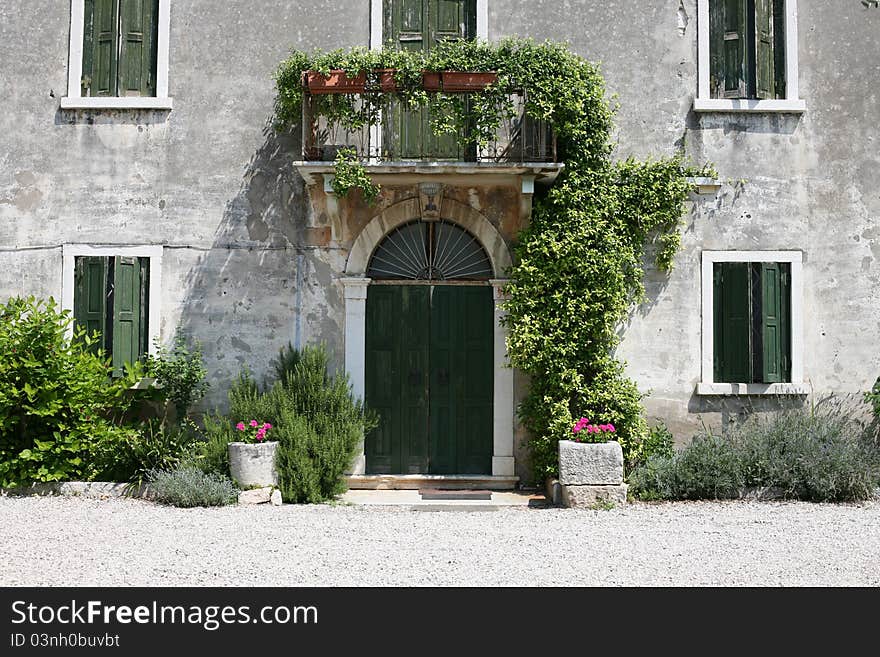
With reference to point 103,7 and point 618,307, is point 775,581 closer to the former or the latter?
point 618,307

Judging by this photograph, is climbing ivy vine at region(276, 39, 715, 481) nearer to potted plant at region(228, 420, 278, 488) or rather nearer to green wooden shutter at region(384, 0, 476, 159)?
green wooden shutter at region(384, 0, 476, 159)

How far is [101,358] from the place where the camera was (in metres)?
10.0

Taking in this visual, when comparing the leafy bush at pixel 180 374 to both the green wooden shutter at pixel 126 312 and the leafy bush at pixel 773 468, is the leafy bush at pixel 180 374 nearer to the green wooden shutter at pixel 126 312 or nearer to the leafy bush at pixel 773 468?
the green wooden shutter at pixel 126 312

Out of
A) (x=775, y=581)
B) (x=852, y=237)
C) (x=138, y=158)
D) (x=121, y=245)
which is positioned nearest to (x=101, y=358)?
(x=121, y=245)

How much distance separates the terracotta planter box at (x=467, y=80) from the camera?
9586 mm

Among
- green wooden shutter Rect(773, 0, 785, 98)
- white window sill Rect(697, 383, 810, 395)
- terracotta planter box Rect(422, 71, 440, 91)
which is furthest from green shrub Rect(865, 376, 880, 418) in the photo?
terracotta planter box Rect(422, 71, 440, 91)

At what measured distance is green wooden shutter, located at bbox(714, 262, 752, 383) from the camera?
1041cm

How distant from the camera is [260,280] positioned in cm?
1042

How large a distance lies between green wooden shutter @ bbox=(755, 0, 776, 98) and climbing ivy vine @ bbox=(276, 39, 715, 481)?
1.31 m

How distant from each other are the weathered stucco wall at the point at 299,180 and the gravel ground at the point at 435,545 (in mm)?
2175

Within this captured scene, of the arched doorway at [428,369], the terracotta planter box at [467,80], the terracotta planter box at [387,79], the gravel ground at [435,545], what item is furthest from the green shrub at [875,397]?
the terracotta planter box at [387,79]

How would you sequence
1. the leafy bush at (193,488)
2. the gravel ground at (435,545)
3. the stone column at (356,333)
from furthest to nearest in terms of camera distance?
1. the stone column at (356,333)
2. the leafy bush at (193,488)
3. the gravel ground at (435,545)

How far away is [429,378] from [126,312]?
347cm

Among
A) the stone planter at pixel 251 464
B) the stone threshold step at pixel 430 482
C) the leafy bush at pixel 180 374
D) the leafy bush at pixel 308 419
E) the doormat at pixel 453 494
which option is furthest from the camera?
the stone threshold step at pixel 430 482
